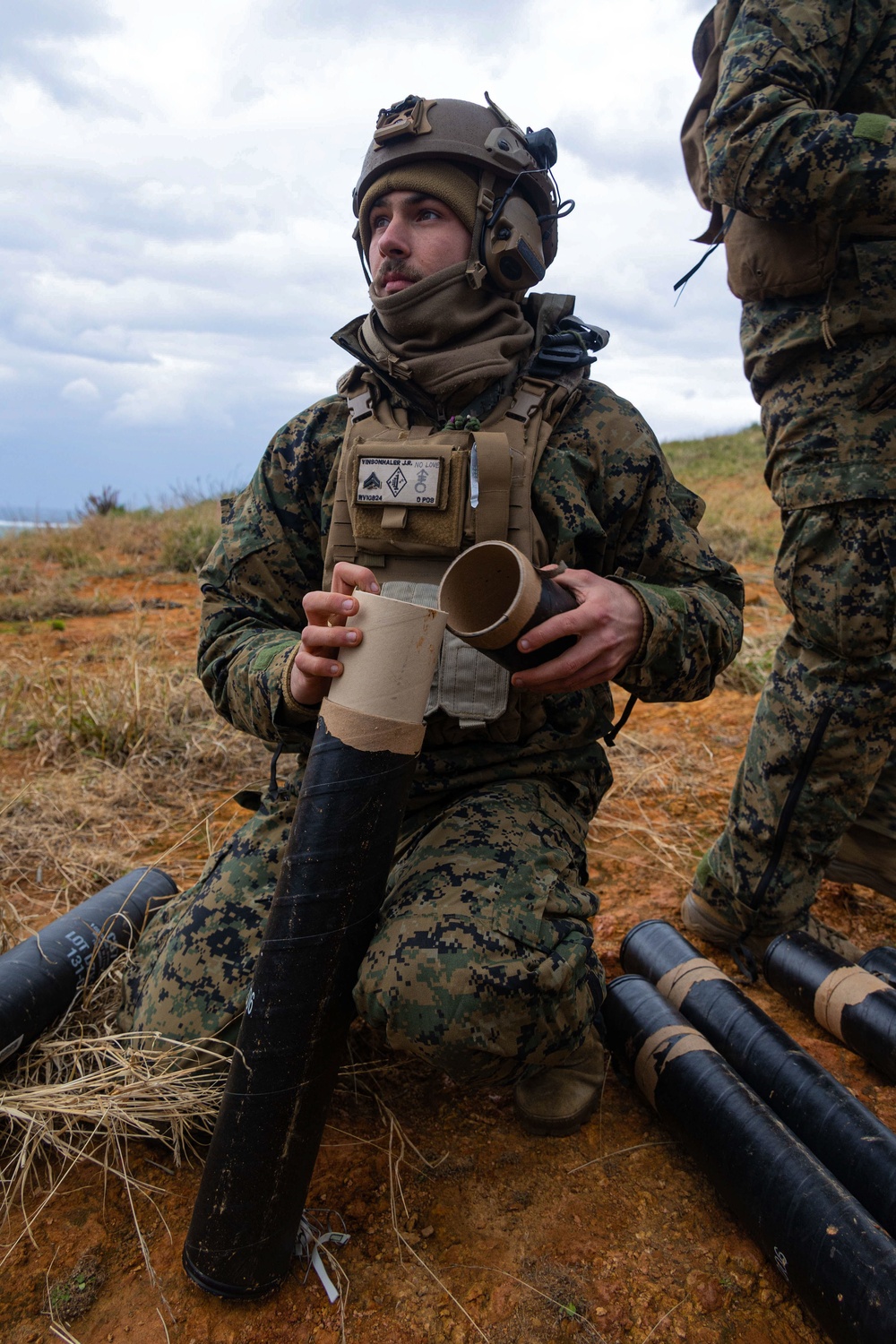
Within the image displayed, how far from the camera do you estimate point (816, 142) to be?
2.40 m

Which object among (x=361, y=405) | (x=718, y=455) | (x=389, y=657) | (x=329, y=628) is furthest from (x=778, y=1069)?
(x=718, y=455)

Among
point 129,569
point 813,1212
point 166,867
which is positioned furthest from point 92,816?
point 129,569

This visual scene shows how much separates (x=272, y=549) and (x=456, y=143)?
3.93ft

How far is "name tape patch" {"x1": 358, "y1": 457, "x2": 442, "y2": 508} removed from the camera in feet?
6.87

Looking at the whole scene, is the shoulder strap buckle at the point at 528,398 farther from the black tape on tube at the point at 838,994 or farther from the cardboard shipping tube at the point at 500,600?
the black tape on tube at the point at 838,994

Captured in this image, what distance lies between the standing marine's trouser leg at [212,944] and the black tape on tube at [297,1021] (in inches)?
20.3

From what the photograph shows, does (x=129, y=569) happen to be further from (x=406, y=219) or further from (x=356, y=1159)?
(x=356, y=1159)

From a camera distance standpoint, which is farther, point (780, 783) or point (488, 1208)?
point (780, 783)

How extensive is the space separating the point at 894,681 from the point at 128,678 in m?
3.53

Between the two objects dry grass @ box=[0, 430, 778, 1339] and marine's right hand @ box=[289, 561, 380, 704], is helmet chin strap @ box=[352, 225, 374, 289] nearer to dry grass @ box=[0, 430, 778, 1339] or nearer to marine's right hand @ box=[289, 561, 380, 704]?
marine's right hand @ box=[289, 561, 380, 704]

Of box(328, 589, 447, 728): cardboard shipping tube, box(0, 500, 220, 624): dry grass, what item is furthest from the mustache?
box(0, 500, 220, 624): dry grass

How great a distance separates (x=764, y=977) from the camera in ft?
8.73

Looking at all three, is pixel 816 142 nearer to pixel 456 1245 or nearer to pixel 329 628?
pixel 329 628

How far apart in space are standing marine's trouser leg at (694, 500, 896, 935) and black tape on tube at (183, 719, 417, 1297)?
1.36m
